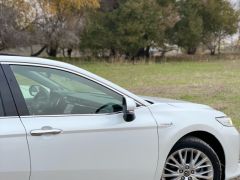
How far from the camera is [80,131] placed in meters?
4.26

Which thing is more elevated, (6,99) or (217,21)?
(217,21)

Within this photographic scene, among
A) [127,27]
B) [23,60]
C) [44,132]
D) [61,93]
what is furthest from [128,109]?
[127,27]

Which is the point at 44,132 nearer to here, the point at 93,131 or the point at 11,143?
the point at 11,143

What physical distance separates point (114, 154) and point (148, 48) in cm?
4006

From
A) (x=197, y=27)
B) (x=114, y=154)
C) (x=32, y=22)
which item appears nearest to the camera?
(x=114, y=154)

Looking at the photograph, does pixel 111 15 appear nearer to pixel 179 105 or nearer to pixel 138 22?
pixel 138 22

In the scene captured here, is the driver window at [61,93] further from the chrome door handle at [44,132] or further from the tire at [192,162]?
the tire at [192,162]

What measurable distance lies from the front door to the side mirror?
49 millimetres

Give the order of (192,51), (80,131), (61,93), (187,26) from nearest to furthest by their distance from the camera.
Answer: (80,131)
(61,93)
(187,26)
(192,51)

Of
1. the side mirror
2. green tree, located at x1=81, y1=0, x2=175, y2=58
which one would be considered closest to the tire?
the side mirror

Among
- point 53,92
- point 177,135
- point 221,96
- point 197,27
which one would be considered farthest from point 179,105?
point 197,27

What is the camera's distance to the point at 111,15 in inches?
1649

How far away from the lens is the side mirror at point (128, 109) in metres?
4.41

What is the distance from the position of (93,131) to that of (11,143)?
75cm
